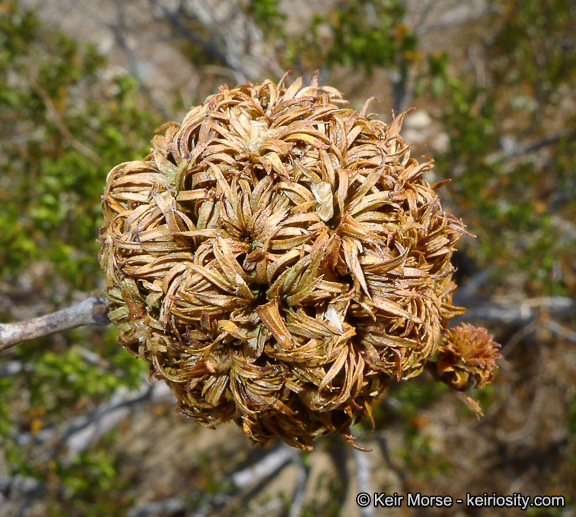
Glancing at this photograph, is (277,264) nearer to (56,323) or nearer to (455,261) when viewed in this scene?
(56,323)

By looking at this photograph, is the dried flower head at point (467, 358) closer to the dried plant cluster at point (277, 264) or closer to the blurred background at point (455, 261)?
the dried plant cluster at point (277, 264)

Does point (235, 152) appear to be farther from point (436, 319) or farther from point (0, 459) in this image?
point (0, 459)

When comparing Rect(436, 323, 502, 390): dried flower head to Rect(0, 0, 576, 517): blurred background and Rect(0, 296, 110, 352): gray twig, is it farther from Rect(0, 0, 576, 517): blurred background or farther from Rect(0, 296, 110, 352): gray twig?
Rect(0, 0, 576, 517): blurred background

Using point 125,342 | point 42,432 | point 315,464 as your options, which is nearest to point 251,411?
point 125,342

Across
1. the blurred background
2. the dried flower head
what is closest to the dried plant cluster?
the dried flower head

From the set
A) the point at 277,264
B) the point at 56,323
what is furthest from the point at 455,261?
the point at 56,323

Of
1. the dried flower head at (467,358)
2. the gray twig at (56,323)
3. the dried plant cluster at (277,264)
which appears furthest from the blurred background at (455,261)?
the dried flower head at (467,358)
